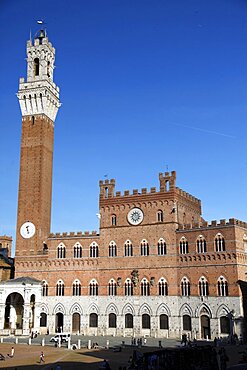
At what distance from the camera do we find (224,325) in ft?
156

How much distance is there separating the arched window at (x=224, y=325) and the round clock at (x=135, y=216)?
1511 cm

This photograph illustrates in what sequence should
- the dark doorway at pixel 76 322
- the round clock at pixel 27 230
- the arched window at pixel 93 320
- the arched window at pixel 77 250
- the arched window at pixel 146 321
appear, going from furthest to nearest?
the round clock at pixel 27 230, the arched window at pixel 77 250, the dark doorway at pixel 76 322, the arched window at pixel 93 320, the arched window at pixel 146 321

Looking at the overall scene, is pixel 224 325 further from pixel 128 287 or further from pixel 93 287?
pixel 93 287

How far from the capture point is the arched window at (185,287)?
2014 inches

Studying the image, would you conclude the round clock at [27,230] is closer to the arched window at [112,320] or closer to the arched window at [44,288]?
the arched window at [44,288]

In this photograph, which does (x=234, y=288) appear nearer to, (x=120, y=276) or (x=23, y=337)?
(x=120, y=276)

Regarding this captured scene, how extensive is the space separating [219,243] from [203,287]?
5243 mm

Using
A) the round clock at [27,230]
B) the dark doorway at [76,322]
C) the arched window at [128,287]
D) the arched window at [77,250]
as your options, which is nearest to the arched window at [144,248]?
the arched window at [128,287]

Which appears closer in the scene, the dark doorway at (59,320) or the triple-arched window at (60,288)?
the dark doorway at (59,320)

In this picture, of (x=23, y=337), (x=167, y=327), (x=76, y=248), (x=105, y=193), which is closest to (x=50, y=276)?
(x=76, y=248)

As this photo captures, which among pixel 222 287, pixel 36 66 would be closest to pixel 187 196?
pixel 222 287

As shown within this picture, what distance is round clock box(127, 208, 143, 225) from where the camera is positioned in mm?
55700

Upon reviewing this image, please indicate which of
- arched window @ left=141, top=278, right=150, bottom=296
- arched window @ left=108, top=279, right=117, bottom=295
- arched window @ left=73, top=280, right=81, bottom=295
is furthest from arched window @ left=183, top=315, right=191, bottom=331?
arched window @ left=73, top=280, right=81, bottom=295

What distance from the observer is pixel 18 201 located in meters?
61.7
